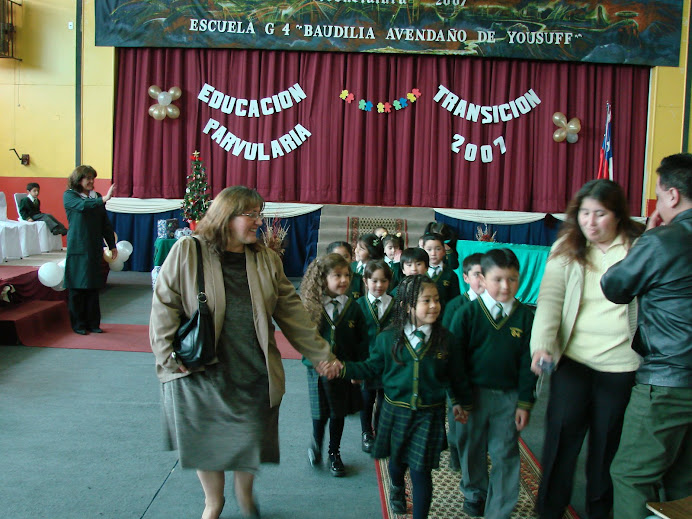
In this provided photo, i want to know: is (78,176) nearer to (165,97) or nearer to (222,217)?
(222,217)

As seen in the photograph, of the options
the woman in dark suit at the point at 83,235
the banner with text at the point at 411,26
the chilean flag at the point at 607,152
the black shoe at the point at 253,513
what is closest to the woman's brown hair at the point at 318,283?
the black shoe at the point at 253,513

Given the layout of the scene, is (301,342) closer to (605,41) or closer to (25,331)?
(25,331)

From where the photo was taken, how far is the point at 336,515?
254 cm

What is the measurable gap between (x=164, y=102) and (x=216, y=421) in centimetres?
883

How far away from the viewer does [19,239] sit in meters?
7.65

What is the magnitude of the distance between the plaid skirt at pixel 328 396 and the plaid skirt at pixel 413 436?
50cm

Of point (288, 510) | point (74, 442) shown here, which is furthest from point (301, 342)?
point (74, 442)

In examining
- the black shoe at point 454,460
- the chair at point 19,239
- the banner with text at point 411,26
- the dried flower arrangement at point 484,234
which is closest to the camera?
the black shoe at point 454,460

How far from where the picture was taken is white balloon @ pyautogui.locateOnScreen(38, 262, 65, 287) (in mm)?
5934

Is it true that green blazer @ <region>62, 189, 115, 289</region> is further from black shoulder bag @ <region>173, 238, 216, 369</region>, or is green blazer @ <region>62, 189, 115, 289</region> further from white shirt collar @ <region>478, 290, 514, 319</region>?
white shirt collar @ <region>478, 290, 514, 319</region>

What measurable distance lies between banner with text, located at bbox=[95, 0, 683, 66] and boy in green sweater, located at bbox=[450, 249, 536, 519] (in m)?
8.18

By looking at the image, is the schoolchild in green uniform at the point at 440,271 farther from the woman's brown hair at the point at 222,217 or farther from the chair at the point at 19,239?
the chair at the point at 19,239

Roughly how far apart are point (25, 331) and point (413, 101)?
22.9 feet

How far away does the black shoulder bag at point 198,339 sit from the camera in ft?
6.68
